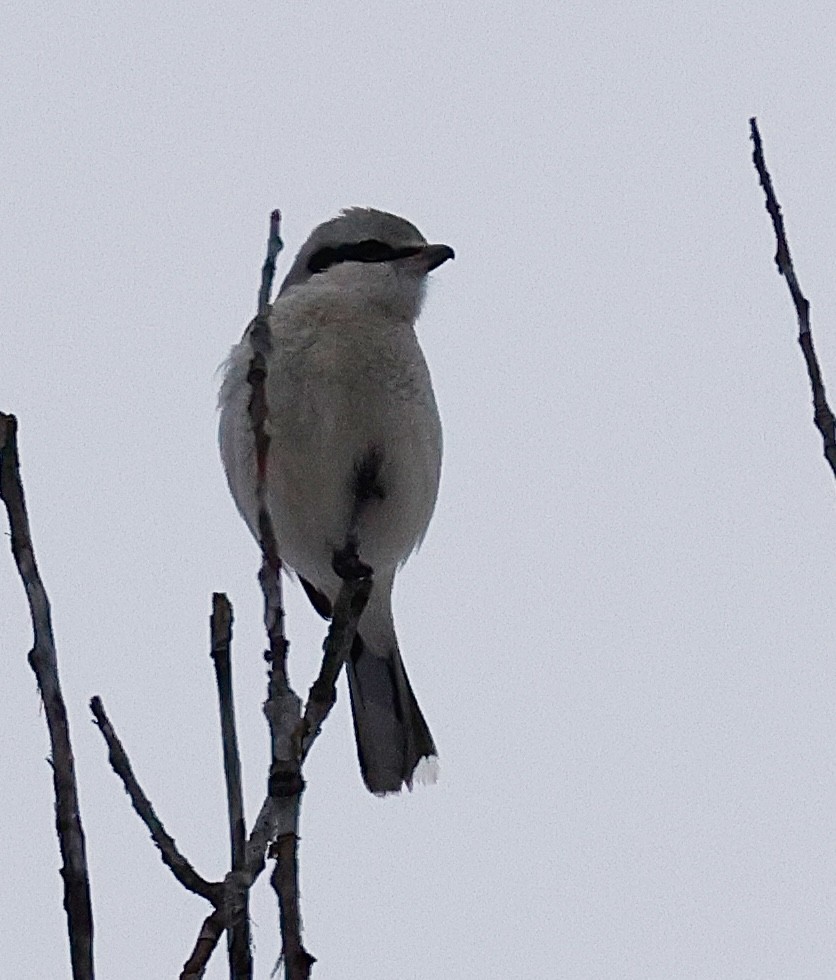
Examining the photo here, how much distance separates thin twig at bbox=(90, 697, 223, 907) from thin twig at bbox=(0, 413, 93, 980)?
0.17 metres

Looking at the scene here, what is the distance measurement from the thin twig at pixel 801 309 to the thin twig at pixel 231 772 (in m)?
0.75

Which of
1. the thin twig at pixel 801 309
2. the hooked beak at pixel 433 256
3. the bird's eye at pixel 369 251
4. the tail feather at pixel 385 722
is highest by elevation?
the bird's eye at pixel 369 251

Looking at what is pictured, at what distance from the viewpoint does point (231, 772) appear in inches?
73.5

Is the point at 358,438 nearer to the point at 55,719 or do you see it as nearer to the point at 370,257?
the point at 370,257

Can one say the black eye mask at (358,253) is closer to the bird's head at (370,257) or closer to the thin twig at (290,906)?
the bird's head at (370,257)

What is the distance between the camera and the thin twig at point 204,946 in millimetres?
1576

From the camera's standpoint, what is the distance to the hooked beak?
4777mm

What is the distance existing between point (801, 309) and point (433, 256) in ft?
8.91

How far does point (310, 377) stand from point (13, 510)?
241 centimetres

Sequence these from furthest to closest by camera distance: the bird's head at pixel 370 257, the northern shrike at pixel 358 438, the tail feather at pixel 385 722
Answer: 1. the tail feather at pixel 385 722
2. the bird's head at pixel 370 257
3. the northern shrike at pixel 358 438

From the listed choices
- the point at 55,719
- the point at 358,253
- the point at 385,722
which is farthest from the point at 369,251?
the point at 55,719

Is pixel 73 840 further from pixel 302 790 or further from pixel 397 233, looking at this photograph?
pixel 397 233

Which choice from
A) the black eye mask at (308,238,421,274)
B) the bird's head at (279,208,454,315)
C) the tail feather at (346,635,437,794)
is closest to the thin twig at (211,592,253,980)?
the bird's head at (279,208,454,315)

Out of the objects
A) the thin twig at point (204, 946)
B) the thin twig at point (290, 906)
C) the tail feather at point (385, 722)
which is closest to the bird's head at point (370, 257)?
the tail feather at point (385, 722)
